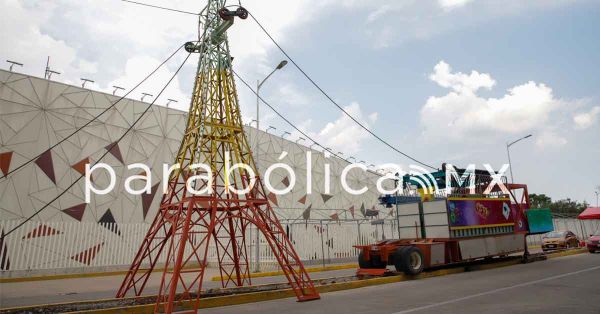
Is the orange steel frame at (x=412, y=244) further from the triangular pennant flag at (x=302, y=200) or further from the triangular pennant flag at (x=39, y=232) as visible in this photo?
the triangular pennant flag at (x=302, y=200)

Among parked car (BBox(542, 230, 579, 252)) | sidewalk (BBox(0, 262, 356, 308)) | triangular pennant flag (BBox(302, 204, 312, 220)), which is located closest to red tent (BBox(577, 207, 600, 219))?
parked car (BBox(542, 230, 579, 252))

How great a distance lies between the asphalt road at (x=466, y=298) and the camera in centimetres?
816

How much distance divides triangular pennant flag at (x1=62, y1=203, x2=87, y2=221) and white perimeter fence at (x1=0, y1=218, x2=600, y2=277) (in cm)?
305

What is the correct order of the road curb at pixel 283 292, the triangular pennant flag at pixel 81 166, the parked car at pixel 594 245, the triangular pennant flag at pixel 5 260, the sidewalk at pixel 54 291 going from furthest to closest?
the triangular pennant flag at pixel 81 166 → the parked car at pixel 594 245 → the triangular pennant flag at pixel 5 260 → the sidewalk at pixel 54 291 → the road curb at pixel 283 292

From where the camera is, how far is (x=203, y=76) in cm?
1192

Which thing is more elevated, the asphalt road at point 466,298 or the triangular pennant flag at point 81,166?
the triangular pennant flag at point 81,166

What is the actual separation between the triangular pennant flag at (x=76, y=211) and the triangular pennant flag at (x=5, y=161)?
11.8 feet

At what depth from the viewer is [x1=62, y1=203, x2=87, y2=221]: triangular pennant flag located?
73.5 ft

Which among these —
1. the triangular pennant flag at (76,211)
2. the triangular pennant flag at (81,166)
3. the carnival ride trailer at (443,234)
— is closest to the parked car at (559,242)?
the carnival ride trailer at (443,234)

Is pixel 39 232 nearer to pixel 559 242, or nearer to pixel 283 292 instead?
pixel 283 292

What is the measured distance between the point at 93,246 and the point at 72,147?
7.31 m

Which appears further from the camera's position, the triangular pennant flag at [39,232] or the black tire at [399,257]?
the triangular pennant flag at [39,232]

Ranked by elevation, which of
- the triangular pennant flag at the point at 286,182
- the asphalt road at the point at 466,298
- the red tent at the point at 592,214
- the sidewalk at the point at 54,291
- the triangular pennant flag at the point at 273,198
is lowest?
the asphalt road at the point at 466,298

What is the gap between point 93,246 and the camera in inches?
757
